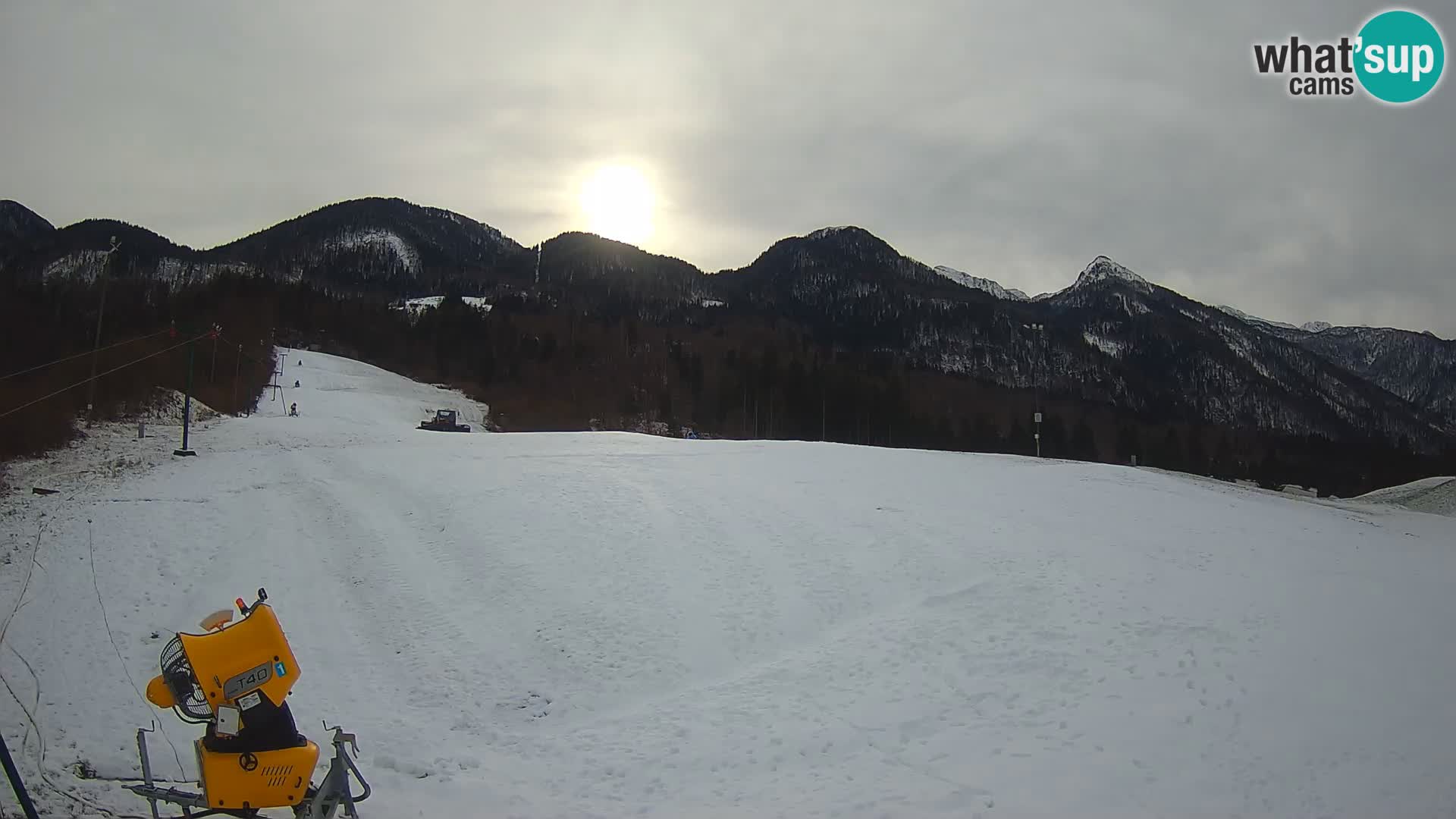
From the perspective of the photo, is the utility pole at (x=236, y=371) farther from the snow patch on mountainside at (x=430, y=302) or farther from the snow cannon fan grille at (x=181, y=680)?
the snow patch on mountainside at (x=430, y=302)

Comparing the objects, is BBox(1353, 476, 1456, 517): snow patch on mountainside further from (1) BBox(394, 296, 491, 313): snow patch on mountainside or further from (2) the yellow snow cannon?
(1) BBox(394, 296, 491, 313): snow patch on mountainside

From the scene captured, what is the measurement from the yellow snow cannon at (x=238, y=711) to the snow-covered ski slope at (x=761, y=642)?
147 centimetres

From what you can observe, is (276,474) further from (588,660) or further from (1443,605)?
(1443,605)

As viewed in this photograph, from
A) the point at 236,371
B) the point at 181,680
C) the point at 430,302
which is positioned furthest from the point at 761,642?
the point at 430,302

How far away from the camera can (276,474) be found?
19.5 meters

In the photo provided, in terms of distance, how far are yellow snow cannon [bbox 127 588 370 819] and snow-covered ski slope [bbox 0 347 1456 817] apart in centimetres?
147

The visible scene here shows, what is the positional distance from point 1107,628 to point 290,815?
409 inches

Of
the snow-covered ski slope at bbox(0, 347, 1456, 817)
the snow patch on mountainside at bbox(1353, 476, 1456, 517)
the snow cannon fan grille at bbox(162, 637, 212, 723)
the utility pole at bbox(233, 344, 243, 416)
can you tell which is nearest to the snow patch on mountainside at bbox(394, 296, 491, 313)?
the utility pole at bbox(233, 344, 243, 416)

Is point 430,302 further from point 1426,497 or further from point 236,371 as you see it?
point 1426,497

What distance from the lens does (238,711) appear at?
507cm

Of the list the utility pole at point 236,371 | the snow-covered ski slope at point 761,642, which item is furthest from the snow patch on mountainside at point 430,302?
the snow-covered ski slope at point 761,642

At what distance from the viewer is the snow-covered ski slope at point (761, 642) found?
771cm

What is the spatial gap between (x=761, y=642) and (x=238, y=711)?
7.44 m

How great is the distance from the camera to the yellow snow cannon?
5.03m
